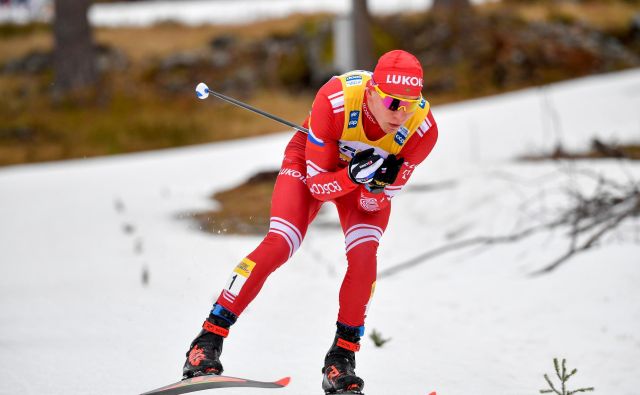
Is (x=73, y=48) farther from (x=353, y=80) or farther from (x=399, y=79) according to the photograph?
(x=399, y=79)

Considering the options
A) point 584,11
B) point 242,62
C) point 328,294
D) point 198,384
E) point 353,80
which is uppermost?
point 584,11

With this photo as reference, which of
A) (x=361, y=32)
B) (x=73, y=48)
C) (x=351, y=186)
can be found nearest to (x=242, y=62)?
(x=73, y=48)

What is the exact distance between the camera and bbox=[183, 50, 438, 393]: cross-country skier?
440cm

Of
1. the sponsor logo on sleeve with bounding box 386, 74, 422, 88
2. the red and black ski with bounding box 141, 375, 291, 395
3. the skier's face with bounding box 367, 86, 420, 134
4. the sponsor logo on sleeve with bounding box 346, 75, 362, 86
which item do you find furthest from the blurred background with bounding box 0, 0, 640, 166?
the red and black ski with bounding box 141, 375, 291, 395

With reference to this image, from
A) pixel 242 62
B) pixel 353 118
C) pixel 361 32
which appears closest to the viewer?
pixel 353 118

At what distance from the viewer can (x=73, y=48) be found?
22531 millimetres

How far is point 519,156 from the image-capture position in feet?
41.4

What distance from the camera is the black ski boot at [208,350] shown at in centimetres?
441

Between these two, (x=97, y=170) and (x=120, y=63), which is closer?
(x=97, y=170)

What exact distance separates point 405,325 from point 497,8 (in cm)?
2093

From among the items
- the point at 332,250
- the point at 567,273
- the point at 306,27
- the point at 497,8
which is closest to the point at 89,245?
the point at 332,250

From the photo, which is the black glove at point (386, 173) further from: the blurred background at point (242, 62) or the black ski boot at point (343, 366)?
the blurred background at point (242, 62)

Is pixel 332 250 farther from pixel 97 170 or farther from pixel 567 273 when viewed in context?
pixel 97 170

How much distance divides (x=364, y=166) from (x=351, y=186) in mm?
183
